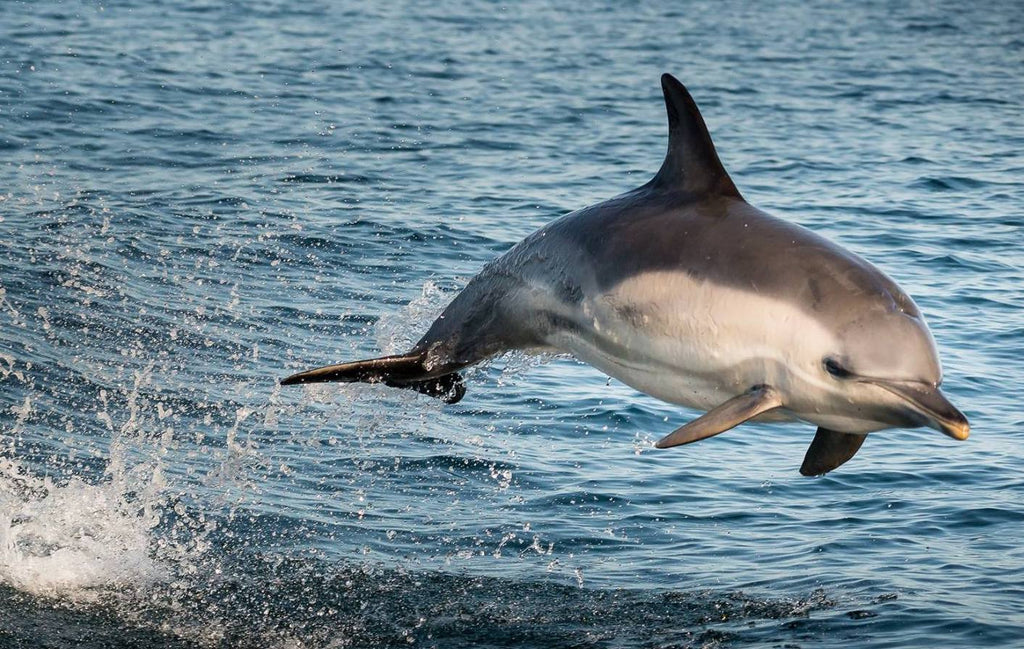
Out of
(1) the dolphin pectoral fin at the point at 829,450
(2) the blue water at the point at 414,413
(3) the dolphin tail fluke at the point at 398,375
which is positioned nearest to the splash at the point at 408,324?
(2) the blue water at the point at 414,413

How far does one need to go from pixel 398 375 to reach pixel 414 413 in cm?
357

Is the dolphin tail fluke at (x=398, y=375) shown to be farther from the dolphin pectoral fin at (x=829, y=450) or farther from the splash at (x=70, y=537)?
the dolphin pectoral fin at (x=829, y=450)

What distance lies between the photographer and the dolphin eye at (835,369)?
5691mm

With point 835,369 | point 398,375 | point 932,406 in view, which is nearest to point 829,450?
point 835,369

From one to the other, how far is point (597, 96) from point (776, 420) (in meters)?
19.5

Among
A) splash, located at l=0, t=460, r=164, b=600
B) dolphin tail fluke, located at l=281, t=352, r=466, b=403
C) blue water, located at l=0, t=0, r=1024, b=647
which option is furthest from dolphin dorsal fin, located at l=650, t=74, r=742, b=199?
splash, located at l=0, t=460, r=164, b=600

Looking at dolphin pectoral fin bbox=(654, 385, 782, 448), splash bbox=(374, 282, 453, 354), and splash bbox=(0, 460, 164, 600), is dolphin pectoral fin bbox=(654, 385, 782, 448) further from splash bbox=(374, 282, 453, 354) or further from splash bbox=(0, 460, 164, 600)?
splash bbox=(0, 460, 164, 600)

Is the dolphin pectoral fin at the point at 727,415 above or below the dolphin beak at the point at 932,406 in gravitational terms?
below

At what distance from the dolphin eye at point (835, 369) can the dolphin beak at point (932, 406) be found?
0.37 ft

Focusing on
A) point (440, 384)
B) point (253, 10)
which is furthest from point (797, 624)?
point (253, 10)

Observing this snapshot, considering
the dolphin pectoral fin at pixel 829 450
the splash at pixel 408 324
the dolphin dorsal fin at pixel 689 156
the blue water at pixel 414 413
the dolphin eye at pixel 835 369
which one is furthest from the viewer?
the splash at pixel 408 324

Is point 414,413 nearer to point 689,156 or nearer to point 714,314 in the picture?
point 689,156

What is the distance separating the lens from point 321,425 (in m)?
10.8

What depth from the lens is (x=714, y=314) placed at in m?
6.13
